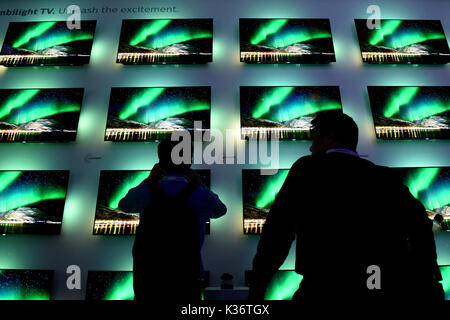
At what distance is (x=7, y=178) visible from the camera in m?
3.11

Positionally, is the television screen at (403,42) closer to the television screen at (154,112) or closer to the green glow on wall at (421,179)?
the green glow on wall at (421,179)

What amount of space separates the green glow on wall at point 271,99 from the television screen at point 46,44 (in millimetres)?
1917

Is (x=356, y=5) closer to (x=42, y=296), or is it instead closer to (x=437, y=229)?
(x=437, y=229)

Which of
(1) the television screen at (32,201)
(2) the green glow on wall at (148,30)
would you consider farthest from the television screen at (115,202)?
(2) the green glow on wall at (148,30)

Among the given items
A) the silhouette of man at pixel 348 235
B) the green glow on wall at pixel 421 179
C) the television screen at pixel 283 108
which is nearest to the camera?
the silhouette of man at pixel 348 235

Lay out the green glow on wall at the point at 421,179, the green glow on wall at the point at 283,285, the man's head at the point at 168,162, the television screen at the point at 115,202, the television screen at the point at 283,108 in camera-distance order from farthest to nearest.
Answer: the television screen at the point at 283,108 → the green glow on wall at the point at 421,179 → the television screen at the point at 115,202 → the green glow on wall at the point at 283,285 → the man's head at the point at 168,162

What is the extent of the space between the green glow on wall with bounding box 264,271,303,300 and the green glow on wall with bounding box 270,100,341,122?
1.45m

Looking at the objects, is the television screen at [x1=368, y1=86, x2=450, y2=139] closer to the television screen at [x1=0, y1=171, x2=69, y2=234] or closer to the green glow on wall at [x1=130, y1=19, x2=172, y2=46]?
the green glow on wall at [x1=130, y1=19, x2=172, y2=46]

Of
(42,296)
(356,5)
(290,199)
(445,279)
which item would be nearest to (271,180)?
(445,279)

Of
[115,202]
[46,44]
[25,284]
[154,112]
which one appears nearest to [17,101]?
[46,44]

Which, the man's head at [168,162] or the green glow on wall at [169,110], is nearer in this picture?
the man's head at [168,162]

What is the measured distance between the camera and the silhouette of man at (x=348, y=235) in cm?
97

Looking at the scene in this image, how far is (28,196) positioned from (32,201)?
0.06 metres

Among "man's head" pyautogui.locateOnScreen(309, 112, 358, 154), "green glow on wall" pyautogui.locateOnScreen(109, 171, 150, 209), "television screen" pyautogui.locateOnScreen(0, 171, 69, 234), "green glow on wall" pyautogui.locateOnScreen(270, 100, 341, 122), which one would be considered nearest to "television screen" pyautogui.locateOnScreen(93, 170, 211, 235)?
"green glow on wall" pyautogui.locateOnScreen(109, 171, 150, 209)
